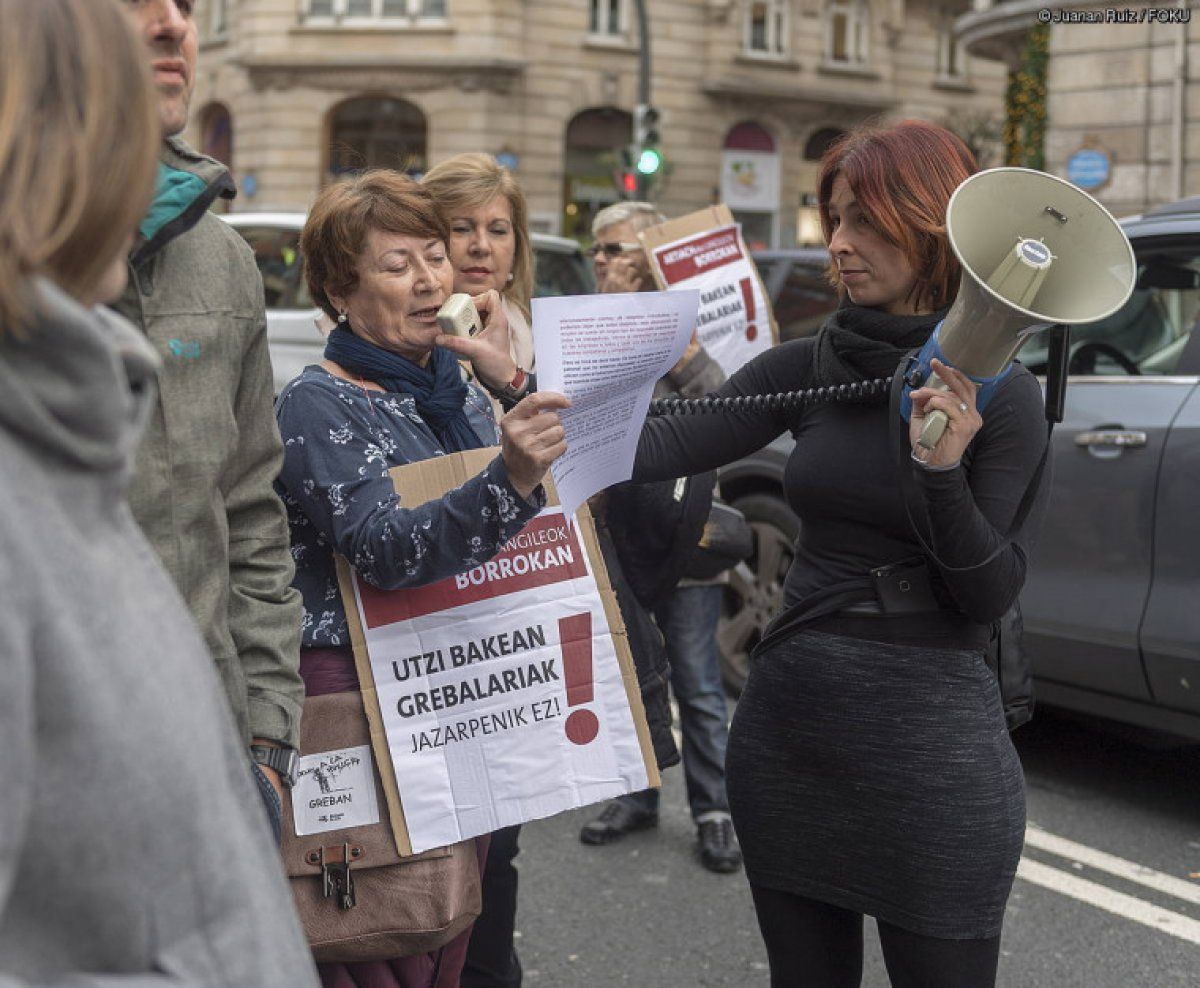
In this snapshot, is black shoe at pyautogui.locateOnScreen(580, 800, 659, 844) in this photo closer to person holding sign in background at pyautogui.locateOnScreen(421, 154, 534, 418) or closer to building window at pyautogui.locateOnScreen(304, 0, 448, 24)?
person holding sign in background at pyautogui.locateOnScreen(421, 154, 534, 418)

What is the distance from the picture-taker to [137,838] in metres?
1.03

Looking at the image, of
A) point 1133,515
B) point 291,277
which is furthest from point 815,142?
point 1133,515

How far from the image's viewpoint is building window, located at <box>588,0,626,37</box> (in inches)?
1310

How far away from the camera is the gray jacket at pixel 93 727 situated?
98cm

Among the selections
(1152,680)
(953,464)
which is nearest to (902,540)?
(953,464)

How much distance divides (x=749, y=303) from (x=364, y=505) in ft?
10.7

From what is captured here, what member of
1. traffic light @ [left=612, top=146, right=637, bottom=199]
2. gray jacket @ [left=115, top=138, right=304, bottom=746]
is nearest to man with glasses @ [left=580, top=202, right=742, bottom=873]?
gray jacket @ [left=115, top=138, right=304, bottom=746]

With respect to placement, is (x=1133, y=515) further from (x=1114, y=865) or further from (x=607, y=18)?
(x=607, y=18)

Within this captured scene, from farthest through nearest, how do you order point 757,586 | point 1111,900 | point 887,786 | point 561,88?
1. point 561,88
2. point 757,586
3. point 1111,900
4. point 887,786

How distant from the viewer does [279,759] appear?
2.07 meters

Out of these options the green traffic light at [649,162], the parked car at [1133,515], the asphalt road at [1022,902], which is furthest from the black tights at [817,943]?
the green traffic light at [649,162]

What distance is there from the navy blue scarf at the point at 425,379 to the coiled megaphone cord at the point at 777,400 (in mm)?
327

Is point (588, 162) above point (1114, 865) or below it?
above

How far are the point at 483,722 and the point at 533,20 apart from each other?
103 ft
